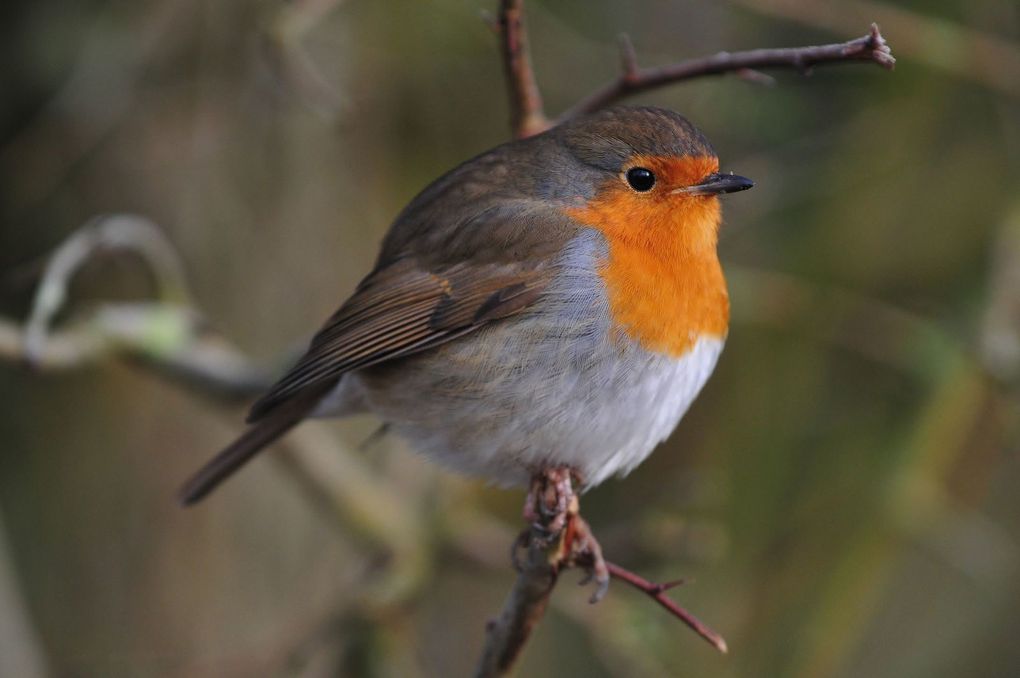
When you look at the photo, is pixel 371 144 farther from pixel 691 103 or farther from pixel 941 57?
pixel 941 57

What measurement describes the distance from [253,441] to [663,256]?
119 centimetres

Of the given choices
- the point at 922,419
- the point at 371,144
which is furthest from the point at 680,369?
the point at 371,144

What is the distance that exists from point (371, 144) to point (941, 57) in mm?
1773

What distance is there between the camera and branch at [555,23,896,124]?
2.34 m

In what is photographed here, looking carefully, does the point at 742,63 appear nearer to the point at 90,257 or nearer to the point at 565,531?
the point at 565,531

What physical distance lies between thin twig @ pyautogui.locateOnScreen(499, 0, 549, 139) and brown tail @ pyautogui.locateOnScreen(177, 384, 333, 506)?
85cm

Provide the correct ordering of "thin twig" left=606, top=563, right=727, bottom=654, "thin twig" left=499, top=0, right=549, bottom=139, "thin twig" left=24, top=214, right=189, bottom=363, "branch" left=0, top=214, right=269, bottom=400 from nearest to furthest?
1. "thin twig" left=606, top=563, right=727, bottom=654
2. "thin twig" left=499, top=0, right=549, bottom=139
3. "thin twig" left=24, top=214, right=189, bottom=363
4. "branch" left=0, top=214, right=269, bottom=400

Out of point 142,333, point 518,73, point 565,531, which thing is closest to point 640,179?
point 518,73

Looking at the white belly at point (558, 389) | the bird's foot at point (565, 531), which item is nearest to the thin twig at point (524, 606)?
the bird's foot at point (565, 531)

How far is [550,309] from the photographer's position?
296 cm

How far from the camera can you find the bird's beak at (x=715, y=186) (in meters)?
2.96

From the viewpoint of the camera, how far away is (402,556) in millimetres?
3869

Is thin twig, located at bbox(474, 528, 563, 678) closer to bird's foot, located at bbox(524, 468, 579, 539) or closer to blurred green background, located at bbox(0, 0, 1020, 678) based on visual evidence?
bird's foot, located at bbox(524, 468, 579, 539)

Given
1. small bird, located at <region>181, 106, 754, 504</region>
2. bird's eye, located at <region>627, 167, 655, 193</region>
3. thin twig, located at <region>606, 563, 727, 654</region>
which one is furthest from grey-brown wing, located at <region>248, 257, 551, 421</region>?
thin twig, located at <region>606, 563, 727, 654</region>
